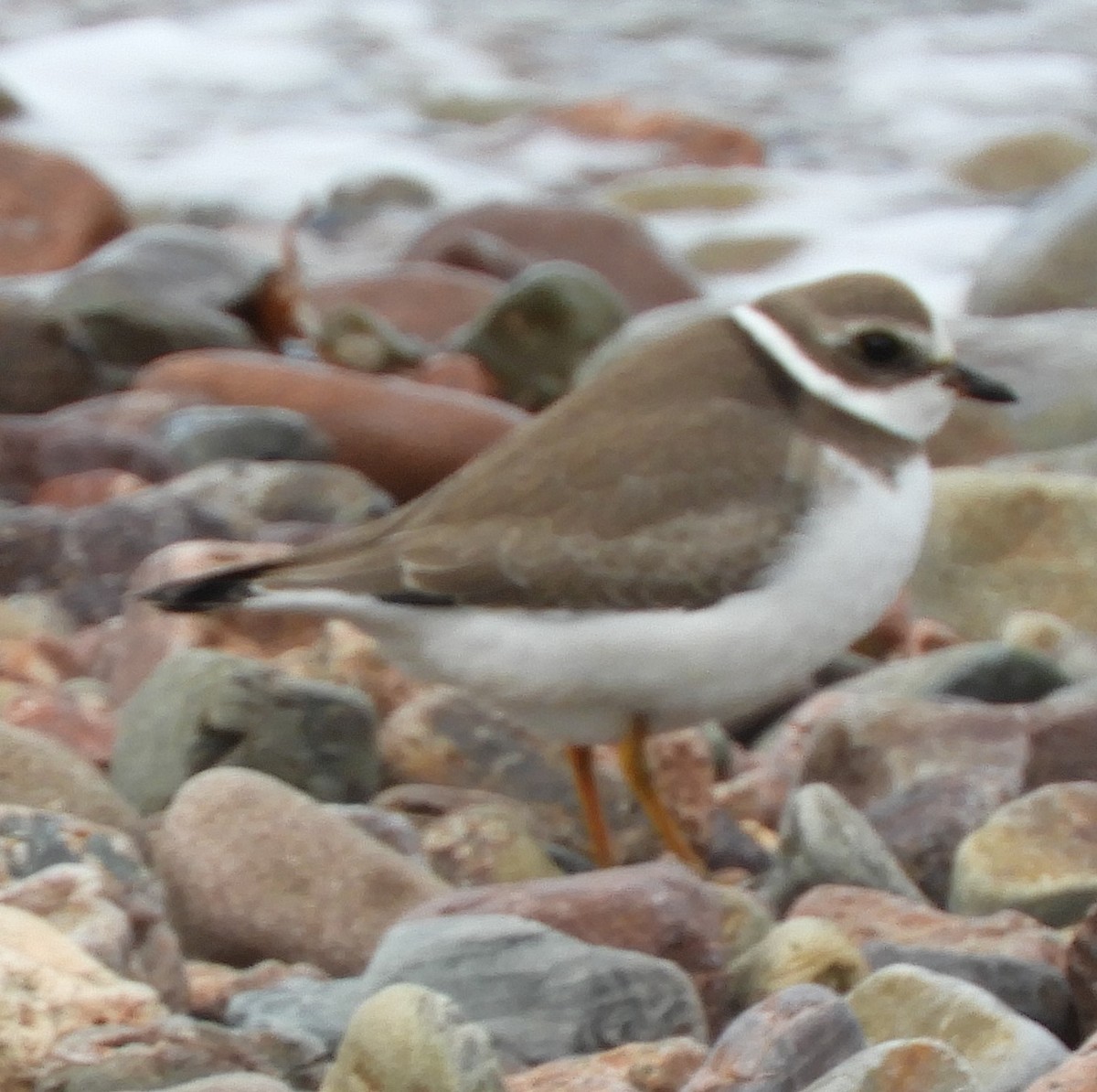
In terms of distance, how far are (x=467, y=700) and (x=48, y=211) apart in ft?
20.1

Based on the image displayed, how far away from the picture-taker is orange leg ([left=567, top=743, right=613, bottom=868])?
14.8 feet

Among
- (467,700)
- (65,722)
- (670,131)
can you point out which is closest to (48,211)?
(670,131)

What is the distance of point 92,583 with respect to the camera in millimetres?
6133

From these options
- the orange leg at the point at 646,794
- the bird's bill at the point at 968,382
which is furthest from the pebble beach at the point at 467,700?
the bird's bill at the point at 968,382

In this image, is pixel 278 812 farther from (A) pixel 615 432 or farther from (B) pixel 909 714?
(B) pixel 909 714

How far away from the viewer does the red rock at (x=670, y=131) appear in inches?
551

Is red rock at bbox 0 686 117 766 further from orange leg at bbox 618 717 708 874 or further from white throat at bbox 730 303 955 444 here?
white throat at bbox 730 303 955 444

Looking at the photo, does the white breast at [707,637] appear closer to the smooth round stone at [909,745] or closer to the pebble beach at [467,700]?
the pebble beach at [467,700]

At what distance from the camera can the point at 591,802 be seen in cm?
454

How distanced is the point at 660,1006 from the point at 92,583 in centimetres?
320

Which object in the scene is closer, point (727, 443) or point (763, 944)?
point (763, 944)

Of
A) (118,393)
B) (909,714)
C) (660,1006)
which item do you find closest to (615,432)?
(909,714)

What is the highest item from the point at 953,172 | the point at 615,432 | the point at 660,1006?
the point at 615,432

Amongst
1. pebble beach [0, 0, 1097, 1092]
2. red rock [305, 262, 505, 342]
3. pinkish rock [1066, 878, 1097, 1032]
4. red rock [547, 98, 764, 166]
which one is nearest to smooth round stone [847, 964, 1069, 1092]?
pebble beach [0, 0, 1097, 1092]
